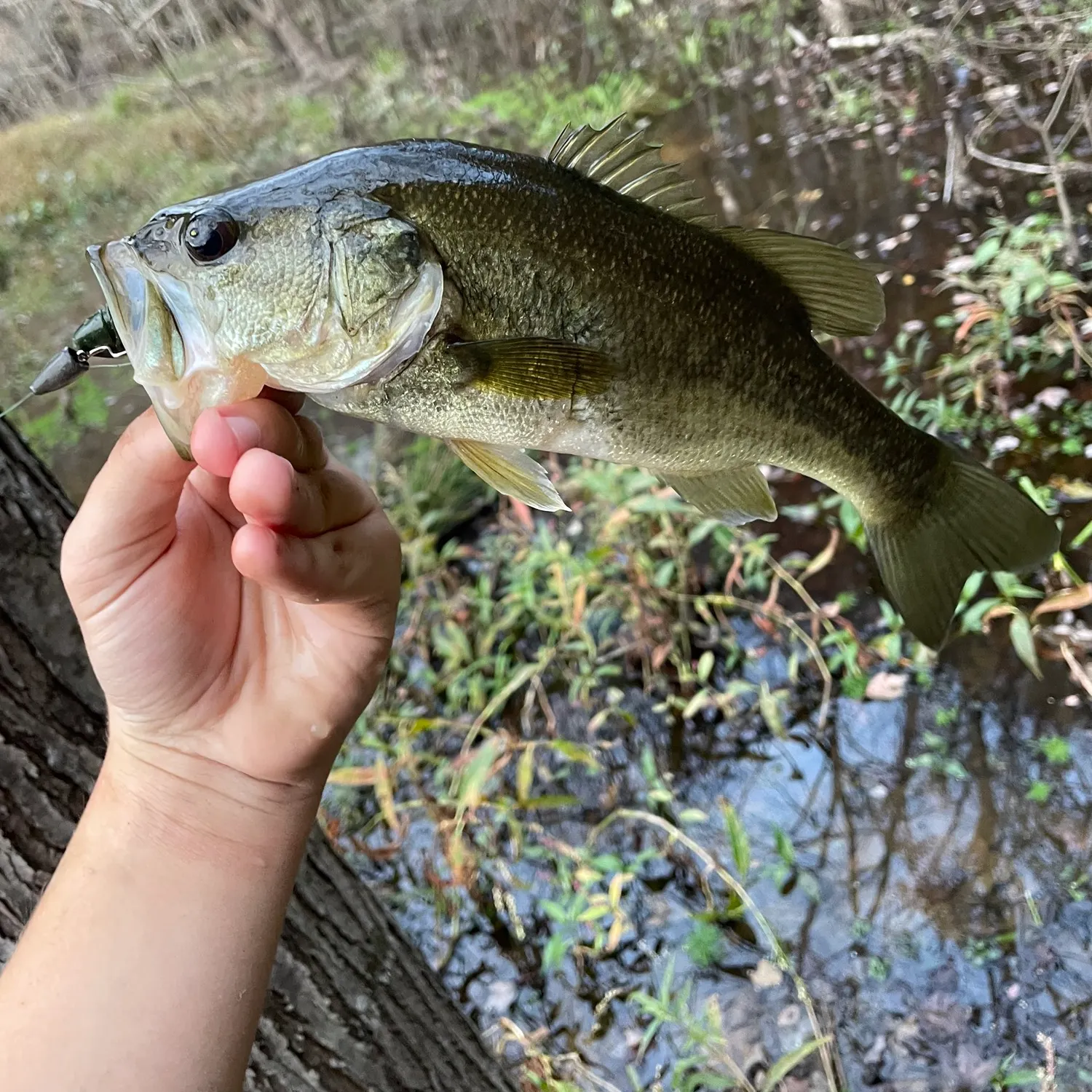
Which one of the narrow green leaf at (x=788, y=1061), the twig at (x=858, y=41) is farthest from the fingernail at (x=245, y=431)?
the twig at (x=858, y=41)

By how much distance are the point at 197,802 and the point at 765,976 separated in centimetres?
184

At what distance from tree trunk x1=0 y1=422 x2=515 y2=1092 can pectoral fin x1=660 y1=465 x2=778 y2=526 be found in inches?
43.3

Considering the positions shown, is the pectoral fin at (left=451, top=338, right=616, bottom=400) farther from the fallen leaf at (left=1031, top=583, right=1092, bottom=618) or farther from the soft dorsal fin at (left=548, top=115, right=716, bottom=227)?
the fallen leaf at (left=1031, top=583, right=1092, bottom=618)

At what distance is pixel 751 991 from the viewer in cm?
241

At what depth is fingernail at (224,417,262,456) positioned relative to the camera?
108 centimetres

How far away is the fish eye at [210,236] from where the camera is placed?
110 cm

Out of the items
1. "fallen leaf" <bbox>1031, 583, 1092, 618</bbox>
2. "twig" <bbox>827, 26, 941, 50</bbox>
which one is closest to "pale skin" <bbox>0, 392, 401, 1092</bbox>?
"fallen leaf" <bbox>1031, 583, 1092, 618</bbox>

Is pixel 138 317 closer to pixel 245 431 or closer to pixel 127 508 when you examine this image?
pixel 245 431

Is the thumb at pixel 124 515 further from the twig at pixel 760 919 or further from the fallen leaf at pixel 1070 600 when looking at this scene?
the fallen leaf at pixel 1070 600

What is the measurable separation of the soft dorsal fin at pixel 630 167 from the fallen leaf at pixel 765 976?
213 cm

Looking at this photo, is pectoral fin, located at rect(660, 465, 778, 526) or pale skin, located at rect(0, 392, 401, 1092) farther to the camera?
pectoral fin, located at rect(660, 465, 778, 526)

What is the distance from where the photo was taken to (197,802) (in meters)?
1.34

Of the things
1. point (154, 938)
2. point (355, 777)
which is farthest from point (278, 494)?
point (355, 777)

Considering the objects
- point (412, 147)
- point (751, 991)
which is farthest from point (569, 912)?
point (412, 147)
